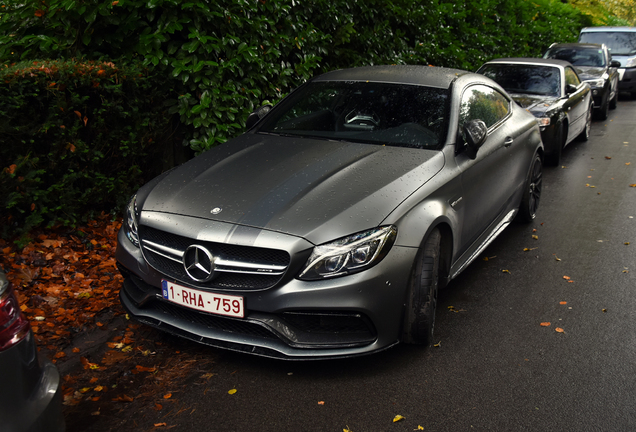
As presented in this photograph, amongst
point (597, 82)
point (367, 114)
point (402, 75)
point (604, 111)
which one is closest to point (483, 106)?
point (402, 75)

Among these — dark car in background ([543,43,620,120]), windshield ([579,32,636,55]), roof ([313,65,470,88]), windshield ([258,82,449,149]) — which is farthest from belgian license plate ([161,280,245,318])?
windshield ([579,32,636,55])

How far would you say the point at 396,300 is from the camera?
3496 mm

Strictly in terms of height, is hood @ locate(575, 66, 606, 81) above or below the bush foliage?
below

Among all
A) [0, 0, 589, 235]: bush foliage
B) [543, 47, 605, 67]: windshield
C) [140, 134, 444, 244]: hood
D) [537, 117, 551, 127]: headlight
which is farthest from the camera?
[543, 47, 605, 67]: windshield

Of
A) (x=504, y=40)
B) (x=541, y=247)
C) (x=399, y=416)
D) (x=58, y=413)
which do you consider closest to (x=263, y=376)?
(x=399, y=416)

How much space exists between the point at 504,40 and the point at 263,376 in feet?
47.4

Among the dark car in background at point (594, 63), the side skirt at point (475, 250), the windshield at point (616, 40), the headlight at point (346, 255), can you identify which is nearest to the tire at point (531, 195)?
the side skirt at point (475, 250)

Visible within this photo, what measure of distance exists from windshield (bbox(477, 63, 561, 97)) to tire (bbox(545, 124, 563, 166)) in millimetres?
685

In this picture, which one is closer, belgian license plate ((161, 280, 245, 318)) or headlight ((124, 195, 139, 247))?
belgian license plate ((161, 280, 245, 318))

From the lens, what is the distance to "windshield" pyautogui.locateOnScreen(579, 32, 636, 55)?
1786cm

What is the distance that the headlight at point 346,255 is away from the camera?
332 cm

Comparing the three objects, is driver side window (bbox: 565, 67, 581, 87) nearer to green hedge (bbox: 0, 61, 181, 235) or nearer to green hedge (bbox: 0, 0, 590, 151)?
green hedge (bbox: 0, 0, 590, 151)

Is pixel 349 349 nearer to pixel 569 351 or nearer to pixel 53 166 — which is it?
pixel 569 351

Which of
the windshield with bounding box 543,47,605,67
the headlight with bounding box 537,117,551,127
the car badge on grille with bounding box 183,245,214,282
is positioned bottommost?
the headlight with bounding box 537,117,551,127
